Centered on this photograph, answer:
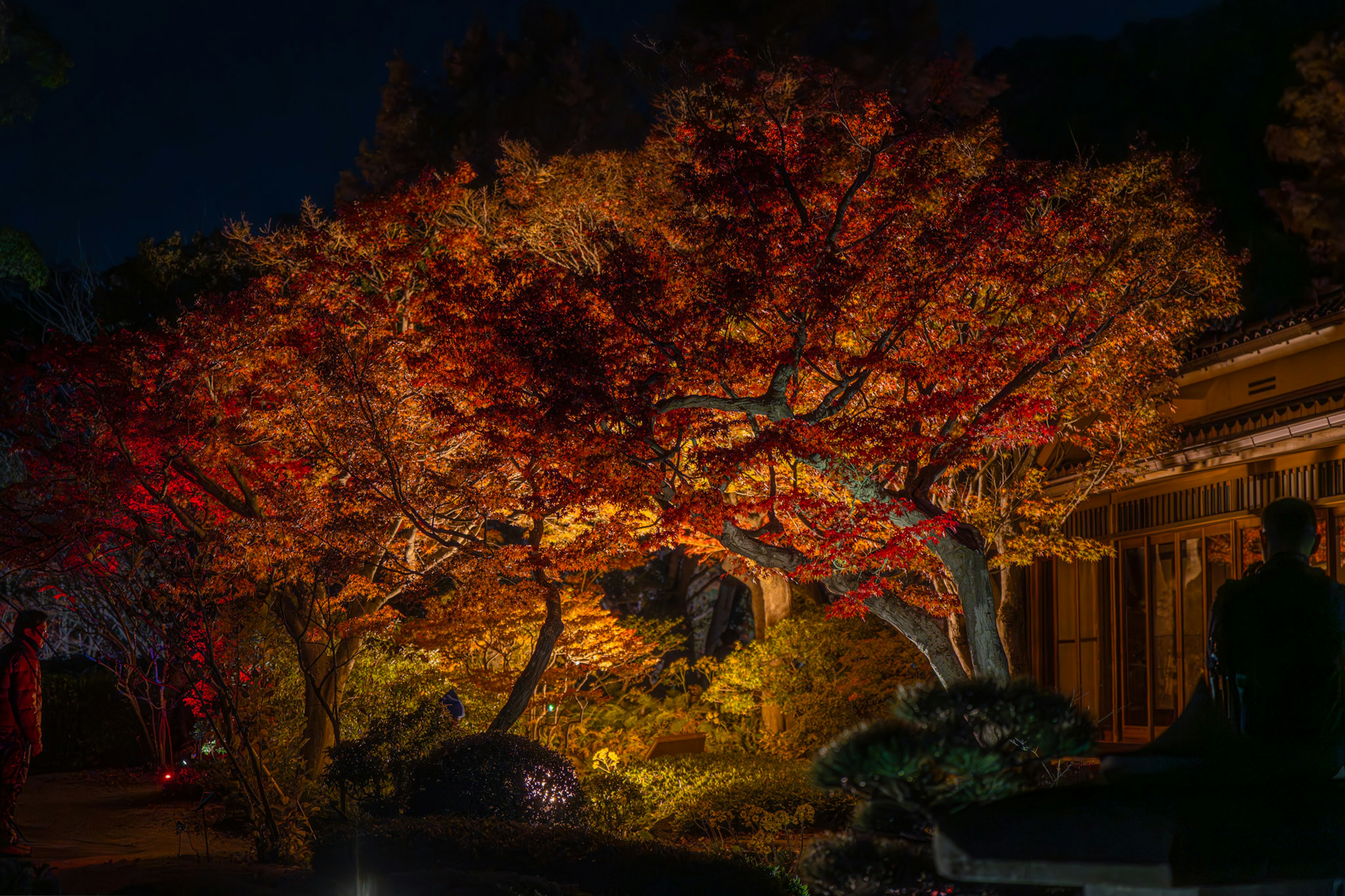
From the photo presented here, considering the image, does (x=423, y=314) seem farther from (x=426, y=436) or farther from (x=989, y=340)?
(x=989, y=340)

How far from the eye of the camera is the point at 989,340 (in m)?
10.8

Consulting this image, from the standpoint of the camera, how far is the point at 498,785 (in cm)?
995

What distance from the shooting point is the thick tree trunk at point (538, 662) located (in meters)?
12.8

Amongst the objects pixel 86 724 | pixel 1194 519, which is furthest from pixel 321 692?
pixel 1194 519

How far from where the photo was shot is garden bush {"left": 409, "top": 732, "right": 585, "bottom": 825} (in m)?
9.89

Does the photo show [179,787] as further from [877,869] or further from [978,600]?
[877,869]

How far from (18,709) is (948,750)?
26.9ft

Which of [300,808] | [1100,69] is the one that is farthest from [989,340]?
[1100,69]

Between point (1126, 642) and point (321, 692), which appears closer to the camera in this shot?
point (321, 692)

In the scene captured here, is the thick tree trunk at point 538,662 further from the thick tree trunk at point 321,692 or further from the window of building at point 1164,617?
the window of building at point 1164,617

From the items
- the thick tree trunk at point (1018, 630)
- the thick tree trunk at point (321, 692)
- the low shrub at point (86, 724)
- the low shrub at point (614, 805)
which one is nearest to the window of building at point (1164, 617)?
the thick tree trunk at point (1018, 630)

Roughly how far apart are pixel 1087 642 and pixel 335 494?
37.0 ft

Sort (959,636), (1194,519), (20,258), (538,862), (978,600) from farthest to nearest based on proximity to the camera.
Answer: (20,258) < (1194,519) < (959,636) < (978,600) < (538,862)

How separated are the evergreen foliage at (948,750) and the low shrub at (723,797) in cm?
734
